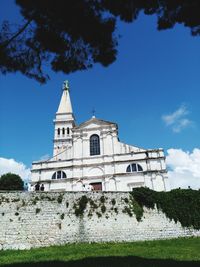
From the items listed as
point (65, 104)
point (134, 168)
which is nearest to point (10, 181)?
point (134, 168)

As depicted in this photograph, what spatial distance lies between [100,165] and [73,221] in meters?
14.8

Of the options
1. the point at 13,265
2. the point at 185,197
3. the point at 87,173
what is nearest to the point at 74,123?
the point at 87,173

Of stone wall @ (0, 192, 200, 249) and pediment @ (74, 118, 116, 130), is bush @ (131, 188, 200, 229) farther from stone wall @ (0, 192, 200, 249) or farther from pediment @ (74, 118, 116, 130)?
pediment @ (74, 118, 116, 130)

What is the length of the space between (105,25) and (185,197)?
15984mm

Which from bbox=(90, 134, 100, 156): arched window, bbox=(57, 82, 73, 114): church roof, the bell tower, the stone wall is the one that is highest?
bbox=(57, 82, 73, 114): church roof

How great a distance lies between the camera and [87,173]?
1238 inches

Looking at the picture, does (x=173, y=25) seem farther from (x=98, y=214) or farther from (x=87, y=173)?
(x=87, y=173)

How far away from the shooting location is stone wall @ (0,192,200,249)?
52.7 feet

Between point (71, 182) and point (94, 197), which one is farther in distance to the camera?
point (71, 182)

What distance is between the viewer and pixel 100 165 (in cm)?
→ 3153

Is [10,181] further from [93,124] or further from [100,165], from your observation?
[93,124]

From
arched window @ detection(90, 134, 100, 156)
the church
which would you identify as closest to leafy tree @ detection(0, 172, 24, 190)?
the church

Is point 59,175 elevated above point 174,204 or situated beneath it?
elevated above

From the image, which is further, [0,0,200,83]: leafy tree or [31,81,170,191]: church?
[31,81,170,191]: church
